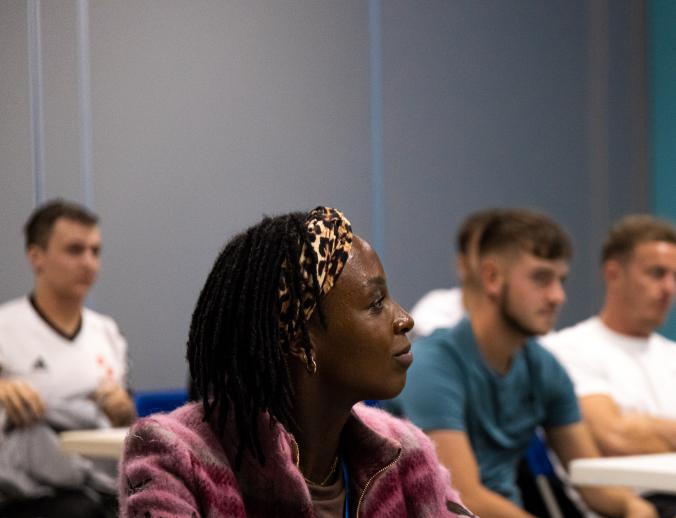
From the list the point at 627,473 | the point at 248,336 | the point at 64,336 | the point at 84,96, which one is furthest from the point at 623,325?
the point at 248,336

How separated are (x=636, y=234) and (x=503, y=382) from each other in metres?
1.38

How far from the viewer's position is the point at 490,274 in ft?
9.93

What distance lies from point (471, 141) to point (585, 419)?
2399mm

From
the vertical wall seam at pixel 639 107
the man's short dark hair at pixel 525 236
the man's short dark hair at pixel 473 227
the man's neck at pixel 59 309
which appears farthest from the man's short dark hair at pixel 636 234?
the vertical wall seam at pixel 639 107

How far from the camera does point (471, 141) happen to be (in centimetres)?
550

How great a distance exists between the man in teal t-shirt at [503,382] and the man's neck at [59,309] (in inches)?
55.8

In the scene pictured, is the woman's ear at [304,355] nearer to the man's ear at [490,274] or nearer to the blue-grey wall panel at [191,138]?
the man's ear at [490,274]

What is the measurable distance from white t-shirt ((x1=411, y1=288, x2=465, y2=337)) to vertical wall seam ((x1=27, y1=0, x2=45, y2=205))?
1584 millimetres

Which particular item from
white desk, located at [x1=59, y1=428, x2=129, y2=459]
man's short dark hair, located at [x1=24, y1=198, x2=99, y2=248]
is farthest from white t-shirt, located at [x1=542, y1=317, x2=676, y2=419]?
man's short dark hair, located at [x1=24, y1=198, x2=99, y2=248]

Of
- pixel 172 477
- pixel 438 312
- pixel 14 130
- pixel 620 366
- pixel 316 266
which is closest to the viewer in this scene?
pixel 172 477

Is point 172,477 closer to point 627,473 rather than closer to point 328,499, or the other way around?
point 328,499

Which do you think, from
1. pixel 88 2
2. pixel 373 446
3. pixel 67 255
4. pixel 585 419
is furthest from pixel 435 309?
pixel 373 446

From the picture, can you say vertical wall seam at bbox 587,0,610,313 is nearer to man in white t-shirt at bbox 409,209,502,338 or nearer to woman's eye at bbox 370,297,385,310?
man in white t-shirt at bbox 409,209,502,338

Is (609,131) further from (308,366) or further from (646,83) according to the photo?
(308,366)
